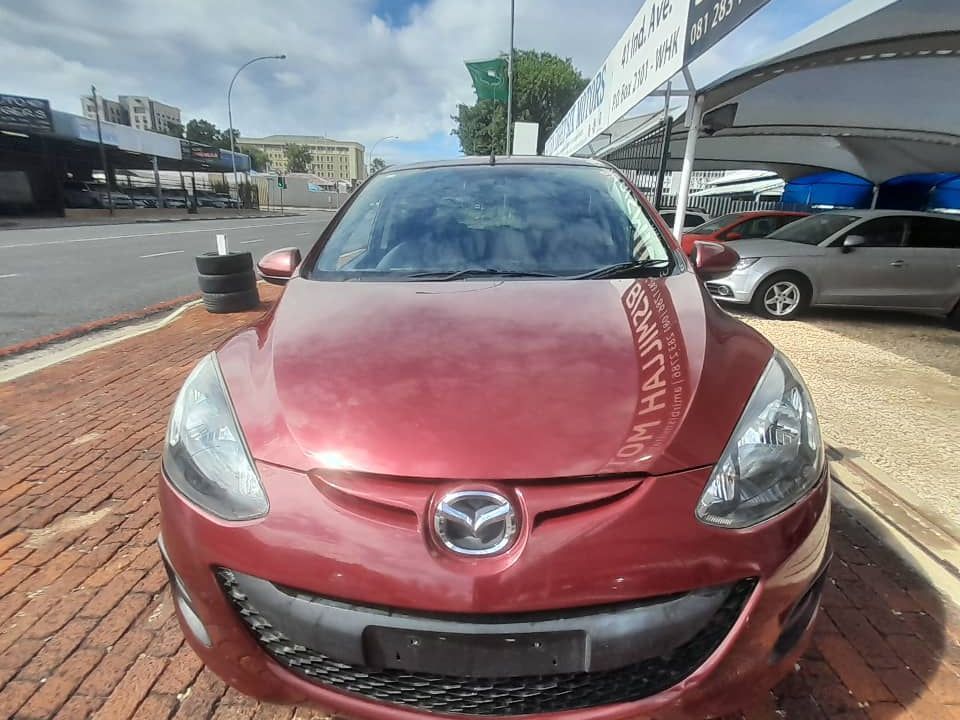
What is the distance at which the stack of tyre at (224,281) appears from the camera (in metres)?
6.62

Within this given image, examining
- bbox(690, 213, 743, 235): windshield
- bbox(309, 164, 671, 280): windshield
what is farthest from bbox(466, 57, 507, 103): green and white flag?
bbox(309, 164, 671, 280): windshield

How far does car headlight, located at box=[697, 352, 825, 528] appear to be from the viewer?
122 cm

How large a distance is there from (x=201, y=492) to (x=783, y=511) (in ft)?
4.40

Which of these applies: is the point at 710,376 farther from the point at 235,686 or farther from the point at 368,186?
the point at 368,186

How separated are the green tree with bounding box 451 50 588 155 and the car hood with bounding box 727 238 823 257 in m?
46.5

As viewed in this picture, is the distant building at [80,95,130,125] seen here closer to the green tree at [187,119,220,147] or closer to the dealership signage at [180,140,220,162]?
the green tree at [187,119,220,147]

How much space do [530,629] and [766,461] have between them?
2.20 feet

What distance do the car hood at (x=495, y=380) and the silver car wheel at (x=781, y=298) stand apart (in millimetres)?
6024

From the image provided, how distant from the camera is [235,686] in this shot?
132 centimetres

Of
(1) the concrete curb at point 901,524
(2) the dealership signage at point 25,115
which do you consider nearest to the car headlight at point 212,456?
(1) the concrete curb at point 901,524

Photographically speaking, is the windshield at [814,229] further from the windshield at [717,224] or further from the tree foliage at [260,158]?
the tree foliage at [260,158]

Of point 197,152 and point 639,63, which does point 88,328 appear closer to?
point 639,63

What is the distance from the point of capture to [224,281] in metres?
6.66

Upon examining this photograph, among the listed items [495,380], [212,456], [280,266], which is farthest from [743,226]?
[212,456]
